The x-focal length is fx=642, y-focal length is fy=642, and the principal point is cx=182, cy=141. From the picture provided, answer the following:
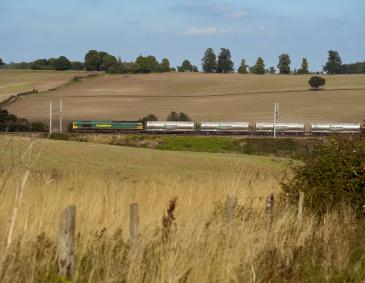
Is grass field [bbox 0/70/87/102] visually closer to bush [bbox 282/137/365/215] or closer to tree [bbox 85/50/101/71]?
tree [bbox 85/50/101/71]

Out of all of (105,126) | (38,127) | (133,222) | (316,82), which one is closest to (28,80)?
(105,126)

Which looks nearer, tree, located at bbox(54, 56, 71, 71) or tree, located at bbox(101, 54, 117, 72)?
tree, located at bbox(101, 54, 117, 72)

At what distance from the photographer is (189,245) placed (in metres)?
5.61

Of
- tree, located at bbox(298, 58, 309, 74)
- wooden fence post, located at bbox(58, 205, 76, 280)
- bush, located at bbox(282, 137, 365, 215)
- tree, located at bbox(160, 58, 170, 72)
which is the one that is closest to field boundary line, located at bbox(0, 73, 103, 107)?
tree, located at bbox(160, 58, 170, 72)

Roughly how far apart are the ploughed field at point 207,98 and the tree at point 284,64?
25330 mm

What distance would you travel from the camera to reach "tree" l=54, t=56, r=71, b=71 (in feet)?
531

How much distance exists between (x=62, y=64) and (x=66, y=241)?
530 ft

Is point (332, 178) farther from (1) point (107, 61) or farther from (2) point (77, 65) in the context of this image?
(2) point (77, 65)

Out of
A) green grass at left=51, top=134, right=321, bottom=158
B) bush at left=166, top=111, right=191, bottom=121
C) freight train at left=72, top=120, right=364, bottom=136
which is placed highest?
bush at left=166, top=111, right=191, bottom=121

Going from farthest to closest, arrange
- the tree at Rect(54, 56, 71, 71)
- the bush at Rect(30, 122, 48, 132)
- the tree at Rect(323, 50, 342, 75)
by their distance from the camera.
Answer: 1. the tree at Rect(323, 50, 342, 75)
2. the tree at Rect(54, 56, 71, 71)
3. the bush at Rect(30, 122, 48, 132)

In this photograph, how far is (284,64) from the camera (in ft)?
544

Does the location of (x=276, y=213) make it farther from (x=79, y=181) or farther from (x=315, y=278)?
(x=79, y=181)

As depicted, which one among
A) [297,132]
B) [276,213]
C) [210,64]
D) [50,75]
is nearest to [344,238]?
[276,213]

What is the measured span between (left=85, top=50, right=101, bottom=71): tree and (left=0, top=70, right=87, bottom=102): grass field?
14.4m
